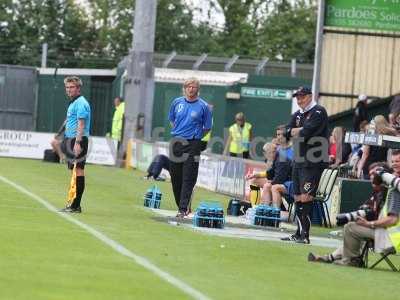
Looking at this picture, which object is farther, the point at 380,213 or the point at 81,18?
the point at 81,18

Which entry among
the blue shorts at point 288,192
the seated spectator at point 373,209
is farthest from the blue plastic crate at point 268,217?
the seated spectator at point 373,209

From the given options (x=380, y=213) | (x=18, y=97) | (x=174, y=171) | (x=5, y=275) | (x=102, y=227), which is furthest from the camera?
(x=18, y=97)

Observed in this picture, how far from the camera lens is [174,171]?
1891cm

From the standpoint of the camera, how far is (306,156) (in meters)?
16.0

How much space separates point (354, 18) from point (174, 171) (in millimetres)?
9692

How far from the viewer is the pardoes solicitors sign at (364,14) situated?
89.7ft

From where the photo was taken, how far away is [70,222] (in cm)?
1622

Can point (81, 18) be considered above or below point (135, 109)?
above

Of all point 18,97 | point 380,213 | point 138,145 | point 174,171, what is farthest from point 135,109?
point 380,213

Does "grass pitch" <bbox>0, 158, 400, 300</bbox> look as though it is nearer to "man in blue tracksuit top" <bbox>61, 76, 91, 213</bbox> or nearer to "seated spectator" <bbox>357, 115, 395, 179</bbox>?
"man in blue tracksuit top" <bbox>61, 76, 91, 213</bbox>

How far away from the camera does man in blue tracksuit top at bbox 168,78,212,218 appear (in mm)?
18453

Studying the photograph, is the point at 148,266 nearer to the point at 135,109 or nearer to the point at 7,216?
the point at 7,216

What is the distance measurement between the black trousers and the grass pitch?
56cm

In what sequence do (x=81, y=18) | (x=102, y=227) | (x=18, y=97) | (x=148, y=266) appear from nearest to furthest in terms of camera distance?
(x=148, y=266), (x=102, y=227), (x=18, y=97), (x=81, y=18)
